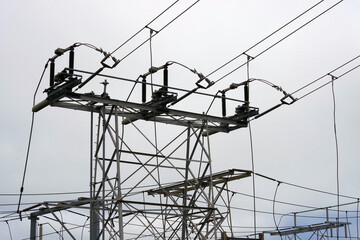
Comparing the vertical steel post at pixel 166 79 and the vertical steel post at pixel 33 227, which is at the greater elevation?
the vertical steel post at pixel 166 79

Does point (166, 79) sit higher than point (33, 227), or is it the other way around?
point (166, 79)

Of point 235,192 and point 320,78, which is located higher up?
point 320,78

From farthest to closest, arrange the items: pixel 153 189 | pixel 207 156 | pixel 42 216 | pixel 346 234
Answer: pixel 346 234 → pixel 153 189 → pixel 42 216 → pixel 207 156

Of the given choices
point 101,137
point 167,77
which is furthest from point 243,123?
point 101,137

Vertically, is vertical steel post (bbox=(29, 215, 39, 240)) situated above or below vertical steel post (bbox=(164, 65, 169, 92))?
below

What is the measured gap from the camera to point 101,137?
2303 cm

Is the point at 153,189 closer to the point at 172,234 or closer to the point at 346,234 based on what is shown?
Result: the point at 172,234

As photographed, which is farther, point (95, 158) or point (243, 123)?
point (243, 123)

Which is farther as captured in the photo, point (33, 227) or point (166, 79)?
Result: point (33, 227)

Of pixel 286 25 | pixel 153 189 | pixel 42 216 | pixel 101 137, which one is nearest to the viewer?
pixel 286 25

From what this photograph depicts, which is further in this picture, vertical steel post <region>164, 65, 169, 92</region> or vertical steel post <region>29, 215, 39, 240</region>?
vertical steel post <region>29, 215, 39, 240</region>

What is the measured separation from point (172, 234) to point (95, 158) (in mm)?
4798

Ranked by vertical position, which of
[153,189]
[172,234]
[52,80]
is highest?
[52,80]

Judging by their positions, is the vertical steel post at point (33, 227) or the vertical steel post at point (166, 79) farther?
the vertical steel post at point (33, 227)
